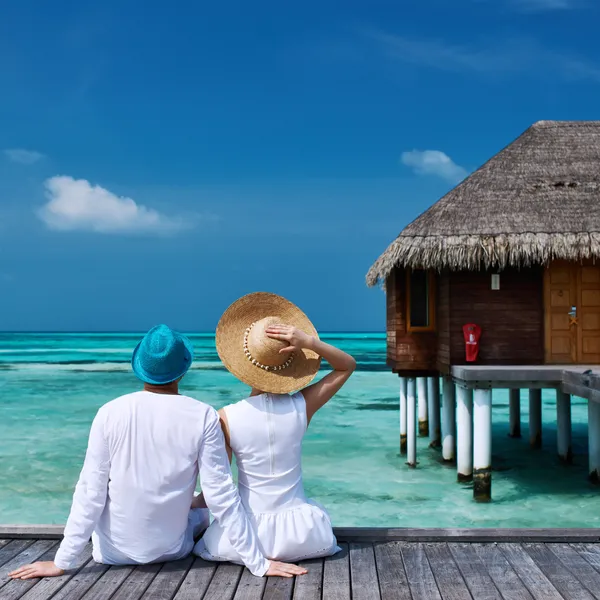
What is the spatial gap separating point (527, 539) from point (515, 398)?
37.1 feet

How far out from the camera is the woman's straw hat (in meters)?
3.51

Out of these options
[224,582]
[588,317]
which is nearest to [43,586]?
[224,582]

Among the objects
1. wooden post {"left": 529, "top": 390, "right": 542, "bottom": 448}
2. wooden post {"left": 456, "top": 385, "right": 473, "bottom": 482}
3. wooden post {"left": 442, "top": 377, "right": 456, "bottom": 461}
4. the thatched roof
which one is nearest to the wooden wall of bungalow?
the thatched roof

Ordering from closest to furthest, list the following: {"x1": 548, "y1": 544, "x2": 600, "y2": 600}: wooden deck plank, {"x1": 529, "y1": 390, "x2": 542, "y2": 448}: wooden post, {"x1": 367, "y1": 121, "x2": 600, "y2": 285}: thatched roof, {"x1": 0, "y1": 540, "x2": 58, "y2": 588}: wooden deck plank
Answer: {"x1": 548, "y1": 544, "x2": 600, "y2": 600}: wooden deck plank, {"x1": 0, "y1": 540, "x2": 58, "y2": 588}: wooden deck plank, {"x1": 367, "y1": 121, "x2": 600, "y2": 285}: thatched roof, {"x1": 529, "y1": 390, "x2": 542, "y2": 448}: wooden post

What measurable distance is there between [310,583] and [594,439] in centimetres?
773

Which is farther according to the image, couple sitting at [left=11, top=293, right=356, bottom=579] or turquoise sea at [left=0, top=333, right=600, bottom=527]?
turquoise sea at [left=0, top=333, right=600, bottom=527]

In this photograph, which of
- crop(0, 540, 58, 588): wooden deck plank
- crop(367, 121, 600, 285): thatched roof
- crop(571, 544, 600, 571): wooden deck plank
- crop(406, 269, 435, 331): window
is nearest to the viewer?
crop(0, 540, 58, 588): wooden deck plank

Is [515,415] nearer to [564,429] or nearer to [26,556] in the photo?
[564,429]

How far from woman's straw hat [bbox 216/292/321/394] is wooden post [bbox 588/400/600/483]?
7424 mm

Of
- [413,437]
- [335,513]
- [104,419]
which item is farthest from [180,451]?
[413,437]

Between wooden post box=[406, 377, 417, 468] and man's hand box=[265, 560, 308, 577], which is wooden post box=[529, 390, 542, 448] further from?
man's hand box=[265, 560, 308, 577]

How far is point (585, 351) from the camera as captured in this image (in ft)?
33.2

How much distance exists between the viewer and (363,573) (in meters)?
3.58

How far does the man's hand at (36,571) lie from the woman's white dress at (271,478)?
697 millimetres
